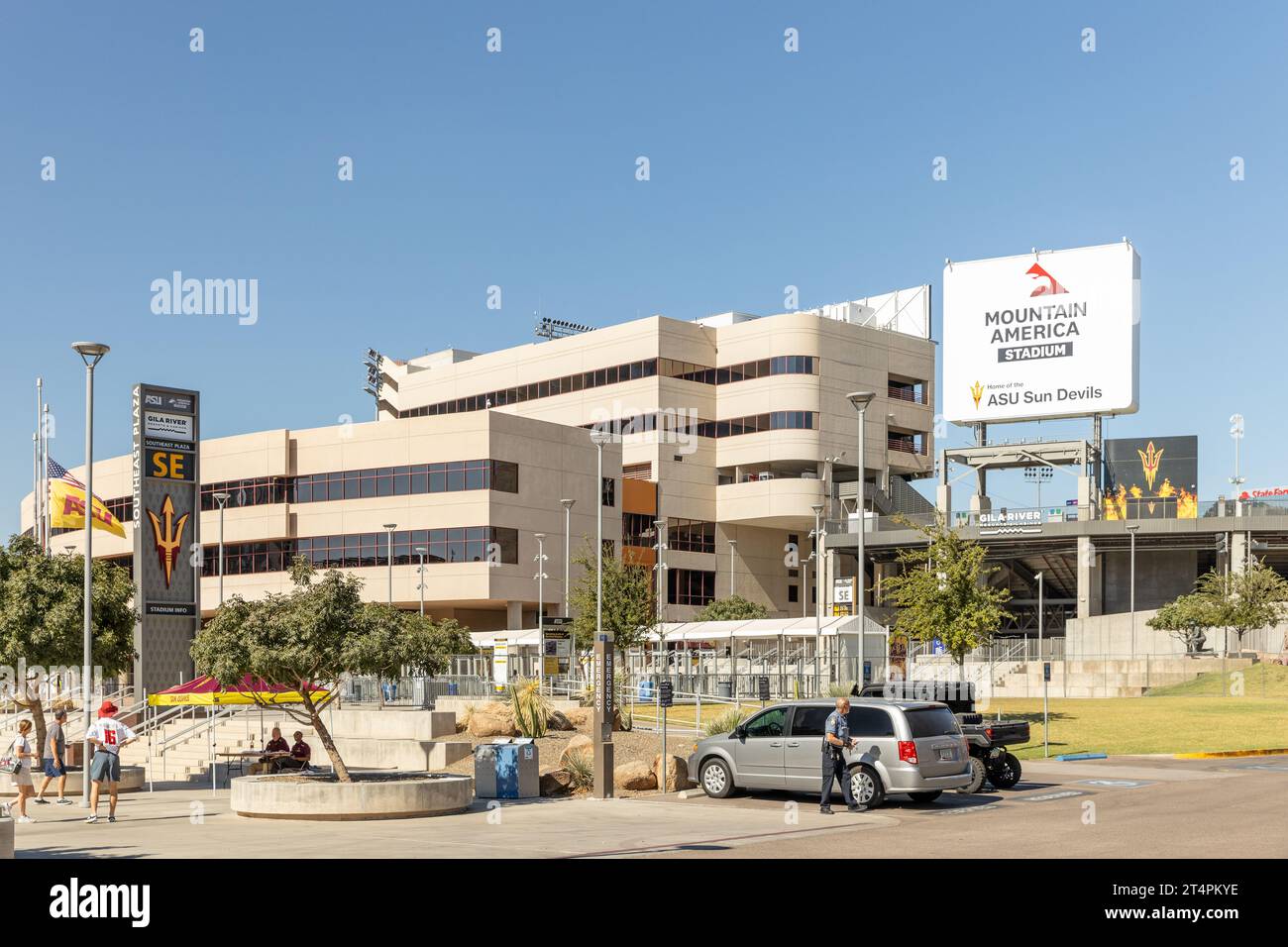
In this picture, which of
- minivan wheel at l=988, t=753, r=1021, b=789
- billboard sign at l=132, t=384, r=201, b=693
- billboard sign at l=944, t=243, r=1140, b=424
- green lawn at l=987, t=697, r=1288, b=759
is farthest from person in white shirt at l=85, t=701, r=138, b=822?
billboard sign at l=944, t=243, r=1140, b=424

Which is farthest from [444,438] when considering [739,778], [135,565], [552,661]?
[739,778]

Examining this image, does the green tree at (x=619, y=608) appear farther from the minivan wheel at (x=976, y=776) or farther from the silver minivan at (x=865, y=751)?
the minivan wheel at (x=976, y=776)

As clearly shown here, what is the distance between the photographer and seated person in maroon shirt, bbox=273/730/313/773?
26859 millimetres

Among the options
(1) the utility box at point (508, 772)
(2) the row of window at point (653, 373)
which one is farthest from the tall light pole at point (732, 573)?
(1) the utility box at point (508, 772)

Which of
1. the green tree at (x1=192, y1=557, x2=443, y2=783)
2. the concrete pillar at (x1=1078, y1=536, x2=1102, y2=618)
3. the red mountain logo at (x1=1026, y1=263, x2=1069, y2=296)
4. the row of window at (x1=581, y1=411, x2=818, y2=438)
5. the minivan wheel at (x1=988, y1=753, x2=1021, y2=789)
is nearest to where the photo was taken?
the green tree at (x1=192, y1=557, x2=443, y2=783)

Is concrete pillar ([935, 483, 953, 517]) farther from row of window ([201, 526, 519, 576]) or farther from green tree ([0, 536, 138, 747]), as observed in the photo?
green tree ([0, 536, 138, 747])

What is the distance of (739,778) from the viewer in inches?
902

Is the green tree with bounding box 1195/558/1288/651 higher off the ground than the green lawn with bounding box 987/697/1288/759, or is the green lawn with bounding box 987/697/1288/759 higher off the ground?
the green tree with bounding box 1195/558/1288/651

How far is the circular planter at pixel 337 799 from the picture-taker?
65.6 feet

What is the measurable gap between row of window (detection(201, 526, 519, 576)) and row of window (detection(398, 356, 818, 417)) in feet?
42.7

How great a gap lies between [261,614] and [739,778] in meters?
8.14

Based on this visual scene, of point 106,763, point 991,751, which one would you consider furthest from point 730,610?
point 106,763
